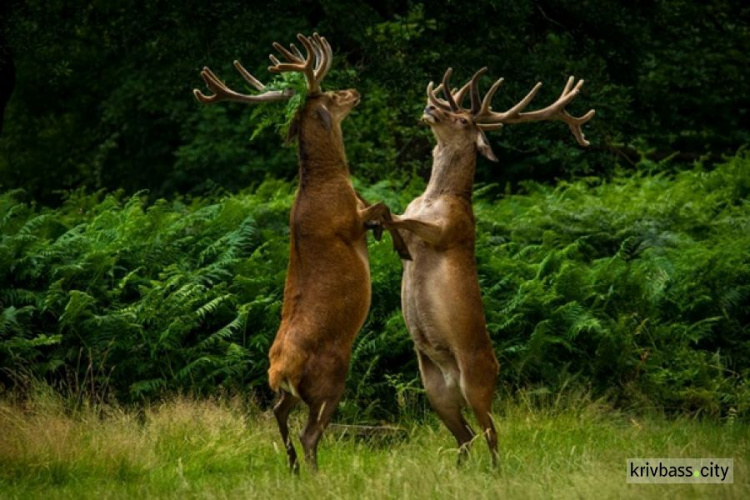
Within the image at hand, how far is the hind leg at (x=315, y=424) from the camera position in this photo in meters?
7.31

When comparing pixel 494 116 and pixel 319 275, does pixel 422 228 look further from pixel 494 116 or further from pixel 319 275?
pixel 494 116

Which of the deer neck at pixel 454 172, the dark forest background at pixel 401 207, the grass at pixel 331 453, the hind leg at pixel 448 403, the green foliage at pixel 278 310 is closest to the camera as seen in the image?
the grass at pixel 331 453

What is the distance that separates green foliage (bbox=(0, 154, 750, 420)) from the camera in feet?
35.2

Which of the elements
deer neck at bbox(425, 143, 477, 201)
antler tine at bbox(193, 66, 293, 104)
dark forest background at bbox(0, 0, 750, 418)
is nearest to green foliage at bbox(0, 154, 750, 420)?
dark forest background at bbox(0, 0, 750, 418)

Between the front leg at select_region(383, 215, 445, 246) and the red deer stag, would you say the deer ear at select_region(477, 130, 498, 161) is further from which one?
the red deer stag

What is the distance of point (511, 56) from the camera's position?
15.1 m

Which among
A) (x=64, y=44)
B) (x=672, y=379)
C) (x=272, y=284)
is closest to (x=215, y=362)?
(x=272, y=284)

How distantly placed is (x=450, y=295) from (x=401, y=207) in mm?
6092

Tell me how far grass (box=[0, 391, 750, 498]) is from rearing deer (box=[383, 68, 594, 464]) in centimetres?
38

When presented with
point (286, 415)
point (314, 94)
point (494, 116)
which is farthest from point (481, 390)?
point (314, 94)

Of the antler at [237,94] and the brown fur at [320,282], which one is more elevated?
the antler at [237,94]

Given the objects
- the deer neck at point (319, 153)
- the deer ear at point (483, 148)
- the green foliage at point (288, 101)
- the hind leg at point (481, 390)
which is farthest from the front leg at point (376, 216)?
the hind leg at point (481, 390)

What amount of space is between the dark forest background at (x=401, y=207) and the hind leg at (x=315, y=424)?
3226mm

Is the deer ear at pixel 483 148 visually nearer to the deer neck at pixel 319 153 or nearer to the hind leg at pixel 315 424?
the deer neck at pixel 319 153
